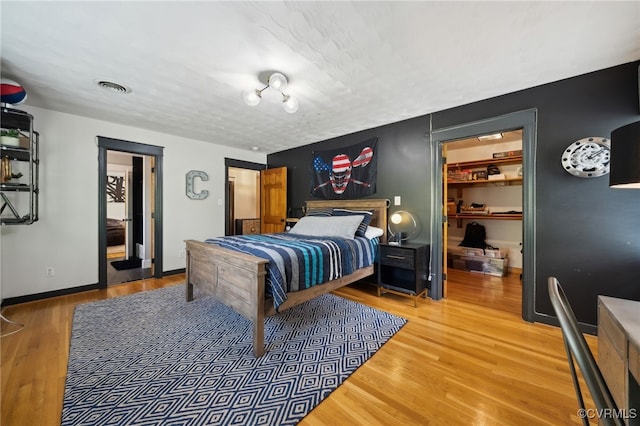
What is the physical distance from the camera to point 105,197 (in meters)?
3.47

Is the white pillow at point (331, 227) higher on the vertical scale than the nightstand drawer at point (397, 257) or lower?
higher

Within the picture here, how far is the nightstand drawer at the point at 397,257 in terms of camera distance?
2939 millimetres

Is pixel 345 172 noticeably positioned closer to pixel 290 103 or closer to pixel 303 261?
pixel 290 103

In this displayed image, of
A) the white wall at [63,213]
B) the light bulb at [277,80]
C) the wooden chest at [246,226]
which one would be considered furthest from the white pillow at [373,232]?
the wooden chest at [246,226]

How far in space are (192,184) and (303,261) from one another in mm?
3092

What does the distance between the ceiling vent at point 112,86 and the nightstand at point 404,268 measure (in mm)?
3304

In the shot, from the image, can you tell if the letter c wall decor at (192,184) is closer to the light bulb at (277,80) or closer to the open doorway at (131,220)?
the open doorway at (131,220)

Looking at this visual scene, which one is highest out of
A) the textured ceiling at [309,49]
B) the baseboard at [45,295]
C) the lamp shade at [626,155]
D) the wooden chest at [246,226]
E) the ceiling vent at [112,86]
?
the ceiling vent at [112,86]

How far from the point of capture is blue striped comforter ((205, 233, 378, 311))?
6.56 ft

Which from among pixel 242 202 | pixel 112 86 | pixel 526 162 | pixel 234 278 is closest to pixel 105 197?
pixel 112 86

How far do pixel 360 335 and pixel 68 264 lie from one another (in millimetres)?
3781

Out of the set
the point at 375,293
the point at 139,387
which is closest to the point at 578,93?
the point at 375,293

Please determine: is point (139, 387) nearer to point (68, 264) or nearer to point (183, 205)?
point (68, 264)

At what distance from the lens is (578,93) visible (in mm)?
2264
